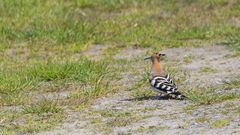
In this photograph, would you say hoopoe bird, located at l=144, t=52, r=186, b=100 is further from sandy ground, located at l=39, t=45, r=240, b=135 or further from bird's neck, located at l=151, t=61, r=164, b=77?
sandy ground, located at l=39, t=45, r=240, b=135

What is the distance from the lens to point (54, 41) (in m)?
14.0

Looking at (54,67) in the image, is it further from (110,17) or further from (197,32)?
(110,17)

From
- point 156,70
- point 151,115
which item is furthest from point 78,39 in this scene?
point 151,115

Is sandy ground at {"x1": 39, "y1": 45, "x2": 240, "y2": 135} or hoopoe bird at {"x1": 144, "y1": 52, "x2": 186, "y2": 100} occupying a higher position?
hoopoe bird at {"x1": 144, "y1": 52, "x2": 186, "y2": 100}

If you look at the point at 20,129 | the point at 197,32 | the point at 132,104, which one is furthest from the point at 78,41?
the point at 20,129

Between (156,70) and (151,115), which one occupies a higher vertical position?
(156,70)

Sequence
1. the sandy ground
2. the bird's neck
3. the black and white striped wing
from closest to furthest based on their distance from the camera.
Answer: the sandy ground → the black and white striped wing → the bird's neck

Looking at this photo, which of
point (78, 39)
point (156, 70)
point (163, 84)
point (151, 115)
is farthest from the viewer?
point (78, 39)

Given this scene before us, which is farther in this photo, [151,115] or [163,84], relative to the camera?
[163,84]

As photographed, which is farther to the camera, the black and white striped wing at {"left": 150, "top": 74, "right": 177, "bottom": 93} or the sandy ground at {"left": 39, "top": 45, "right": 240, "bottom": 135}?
the black and white striped wing at {"left": 150, "top": 74, "right": 177, "bottom": 93}

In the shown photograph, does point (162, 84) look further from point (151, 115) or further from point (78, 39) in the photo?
point (78, 39)

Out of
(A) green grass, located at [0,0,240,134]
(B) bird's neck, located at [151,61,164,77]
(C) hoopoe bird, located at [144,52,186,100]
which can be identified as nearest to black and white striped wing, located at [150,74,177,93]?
(C) hoopoe bird, located at [144,52,186,100]

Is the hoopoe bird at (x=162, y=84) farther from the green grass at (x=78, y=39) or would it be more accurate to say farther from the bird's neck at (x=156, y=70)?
the green grass at (x=78, y=39)

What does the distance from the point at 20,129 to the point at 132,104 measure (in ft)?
5.04
